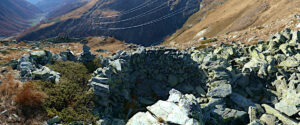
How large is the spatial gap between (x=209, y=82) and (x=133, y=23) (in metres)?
155

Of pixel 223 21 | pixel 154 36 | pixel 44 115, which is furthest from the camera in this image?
pixel 154 36

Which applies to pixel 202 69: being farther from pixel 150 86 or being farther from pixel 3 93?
pixel 3 93

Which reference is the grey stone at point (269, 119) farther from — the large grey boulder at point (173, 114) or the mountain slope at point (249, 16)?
the mountain slope at point (249, 16)

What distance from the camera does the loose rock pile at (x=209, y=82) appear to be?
15.5 metres

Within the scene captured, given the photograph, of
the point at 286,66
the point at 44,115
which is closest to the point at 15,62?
the point at 44,115

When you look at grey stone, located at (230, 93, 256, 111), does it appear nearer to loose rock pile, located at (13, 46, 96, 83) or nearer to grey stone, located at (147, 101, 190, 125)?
grey stone, located at (147, 101, 190, 125)

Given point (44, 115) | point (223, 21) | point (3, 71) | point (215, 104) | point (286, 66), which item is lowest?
point (215, 104)

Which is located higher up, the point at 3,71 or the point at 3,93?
the point at 3,71

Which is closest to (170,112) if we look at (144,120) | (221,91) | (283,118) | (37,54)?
(144,120)

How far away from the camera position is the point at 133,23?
550ft

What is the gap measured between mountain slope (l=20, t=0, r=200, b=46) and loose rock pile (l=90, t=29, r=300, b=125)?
420 ft

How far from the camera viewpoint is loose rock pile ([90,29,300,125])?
1548 cm

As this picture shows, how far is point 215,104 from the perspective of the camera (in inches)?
613

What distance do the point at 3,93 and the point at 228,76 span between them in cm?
2174
